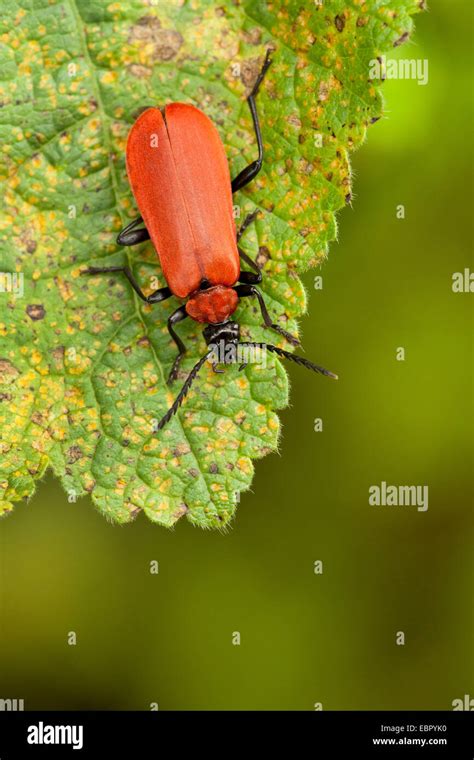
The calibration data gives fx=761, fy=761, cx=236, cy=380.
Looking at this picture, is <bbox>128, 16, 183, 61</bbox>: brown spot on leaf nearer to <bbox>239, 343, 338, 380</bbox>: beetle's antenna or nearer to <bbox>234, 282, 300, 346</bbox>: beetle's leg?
<bbox>234, 282, 300, 346</bbox>: beetle's leg

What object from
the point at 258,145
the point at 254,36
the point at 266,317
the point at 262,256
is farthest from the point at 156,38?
the point at 266,317

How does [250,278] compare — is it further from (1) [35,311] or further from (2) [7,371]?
(2) [7,371]

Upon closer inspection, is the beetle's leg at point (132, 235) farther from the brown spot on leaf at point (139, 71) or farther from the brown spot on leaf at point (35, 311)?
the brown spot on leaf at point (139, 71)

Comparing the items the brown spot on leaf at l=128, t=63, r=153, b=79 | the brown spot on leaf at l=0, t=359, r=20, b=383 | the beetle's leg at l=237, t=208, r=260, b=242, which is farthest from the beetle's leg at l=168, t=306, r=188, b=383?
the brown spot on leaf at l=128, t=63, r=153, b=79

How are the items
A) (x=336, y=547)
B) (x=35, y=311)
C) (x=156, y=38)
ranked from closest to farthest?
(x=156, y=38), (x=35, y=311), (x=336, y=547)

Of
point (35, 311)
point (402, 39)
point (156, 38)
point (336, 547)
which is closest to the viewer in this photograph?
point (402, 39)

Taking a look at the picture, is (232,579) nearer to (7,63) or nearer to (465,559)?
(465,559)
